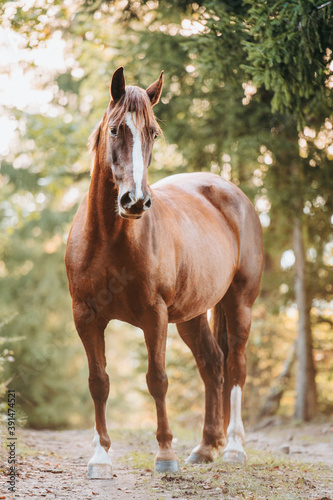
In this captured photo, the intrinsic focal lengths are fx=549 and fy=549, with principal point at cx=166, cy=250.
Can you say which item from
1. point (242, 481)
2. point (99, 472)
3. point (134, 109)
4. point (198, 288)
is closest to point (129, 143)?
point (134, 109)

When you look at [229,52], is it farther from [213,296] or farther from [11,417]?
[11,417]

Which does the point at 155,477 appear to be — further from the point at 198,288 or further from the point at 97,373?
the point at 198,288

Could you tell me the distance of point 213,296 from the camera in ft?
15.8

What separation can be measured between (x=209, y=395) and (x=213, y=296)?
0.96 meters

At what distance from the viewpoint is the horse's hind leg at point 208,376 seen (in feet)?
15.8

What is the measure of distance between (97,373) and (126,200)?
1.45 m

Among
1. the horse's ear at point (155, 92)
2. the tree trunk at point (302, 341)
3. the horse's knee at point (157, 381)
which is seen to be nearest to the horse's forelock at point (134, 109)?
the horse's ear at point (155, 92)

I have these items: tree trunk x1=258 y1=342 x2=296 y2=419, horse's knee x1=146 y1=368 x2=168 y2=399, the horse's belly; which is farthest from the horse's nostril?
tree trunk x1=258 y1=342 x2=296 y2=419

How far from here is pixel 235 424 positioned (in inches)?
195

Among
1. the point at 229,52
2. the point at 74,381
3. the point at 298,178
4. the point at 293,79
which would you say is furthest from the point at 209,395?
the point at 74,381

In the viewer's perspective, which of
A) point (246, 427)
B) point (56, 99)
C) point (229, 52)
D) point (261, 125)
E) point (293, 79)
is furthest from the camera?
point (56, 99)

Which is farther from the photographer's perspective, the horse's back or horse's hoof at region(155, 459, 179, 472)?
the horse's back

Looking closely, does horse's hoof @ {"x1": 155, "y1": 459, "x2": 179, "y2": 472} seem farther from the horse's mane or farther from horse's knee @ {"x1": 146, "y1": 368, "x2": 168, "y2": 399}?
the horse's mane

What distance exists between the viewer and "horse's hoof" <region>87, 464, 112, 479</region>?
394cm
